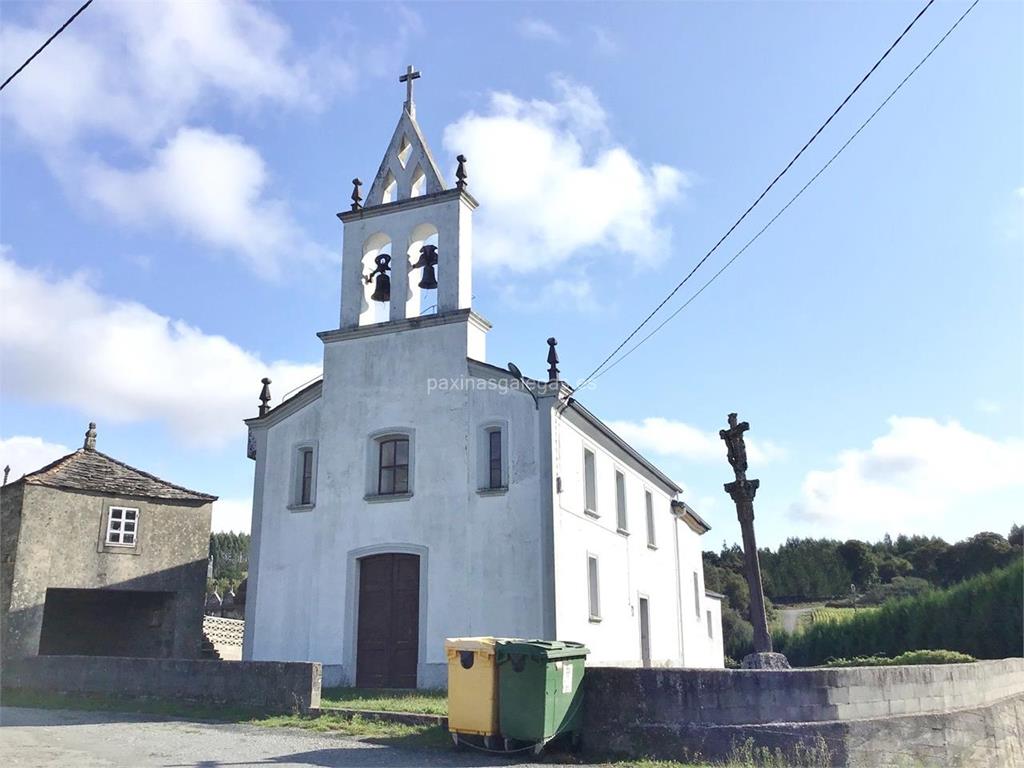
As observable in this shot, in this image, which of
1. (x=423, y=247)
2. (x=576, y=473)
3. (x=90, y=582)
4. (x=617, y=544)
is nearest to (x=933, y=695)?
(x=576, y=473)

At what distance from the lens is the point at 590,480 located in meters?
22.1

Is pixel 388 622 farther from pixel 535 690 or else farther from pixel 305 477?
pixel 535 690

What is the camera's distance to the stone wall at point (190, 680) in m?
13.7

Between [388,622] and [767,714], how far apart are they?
10394 millimetres

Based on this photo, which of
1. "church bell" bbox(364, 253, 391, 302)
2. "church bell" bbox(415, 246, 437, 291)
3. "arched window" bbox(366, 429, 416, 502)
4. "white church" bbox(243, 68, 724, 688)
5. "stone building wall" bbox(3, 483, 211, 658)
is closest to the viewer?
"white church" bbox(243, 68, 724, 688)

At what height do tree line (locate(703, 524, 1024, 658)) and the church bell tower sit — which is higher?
the church bell tower

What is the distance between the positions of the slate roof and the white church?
176 inches

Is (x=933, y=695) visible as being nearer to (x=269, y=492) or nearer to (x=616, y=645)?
(x=616, y=645)

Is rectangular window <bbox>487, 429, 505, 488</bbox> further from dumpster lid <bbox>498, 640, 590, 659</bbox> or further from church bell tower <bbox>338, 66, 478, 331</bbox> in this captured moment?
dumpster lid <bbox>498, 640, 590, 659</bbox>

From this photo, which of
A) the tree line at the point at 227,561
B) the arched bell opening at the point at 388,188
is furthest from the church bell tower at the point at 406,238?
the tree line at the point at 227,561

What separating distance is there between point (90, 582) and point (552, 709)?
16392 millimetres

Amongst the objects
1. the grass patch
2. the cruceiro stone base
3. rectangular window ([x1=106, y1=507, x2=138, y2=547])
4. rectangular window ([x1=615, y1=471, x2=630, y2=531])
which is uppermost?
rectangular window ([x1=615, y1=471, x2=630, y2=531])

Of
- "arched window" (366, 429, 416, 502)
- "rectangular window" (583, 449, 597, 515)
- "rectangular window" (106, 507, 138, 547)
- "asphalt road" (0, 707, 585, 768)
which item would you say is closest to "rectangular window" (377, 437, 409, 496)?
"arched window" (366, 429, 416, 502)

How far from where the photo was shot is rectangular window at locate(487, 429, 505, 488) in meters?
19.0
